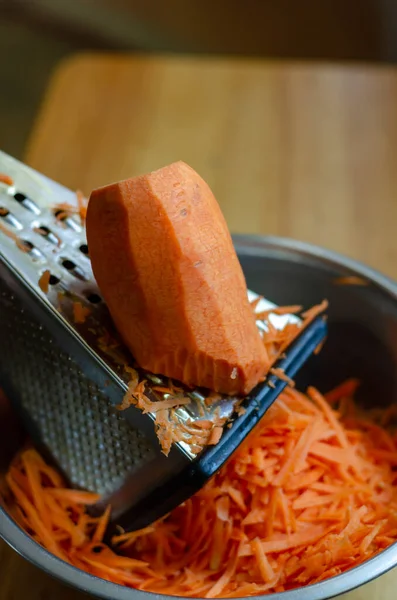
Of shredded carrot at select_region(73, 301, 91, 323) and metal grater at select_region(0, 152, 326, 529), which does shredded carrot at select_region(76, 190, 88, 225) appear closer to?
metal grater at select_region(0, 152, 326, 529)

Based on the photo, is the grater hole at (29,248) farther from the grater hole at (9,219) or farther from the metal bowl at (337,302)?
the metal bowl at (337,302)

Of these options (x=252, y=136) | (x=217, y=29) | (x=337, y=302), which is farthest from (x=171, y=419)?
(x=217, y=29)

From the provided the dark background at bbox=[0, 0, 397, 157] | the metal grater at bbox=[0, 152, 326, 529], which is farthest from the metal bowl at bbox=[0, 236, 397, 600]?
the dark background at bbox=[0, 0, 397, 157]

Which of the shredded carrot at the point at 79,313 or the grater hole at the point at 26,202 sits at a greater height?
the grater hole at the point at 26,202

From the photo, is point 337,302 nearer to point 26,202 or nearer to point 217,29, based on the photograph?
point 26,202

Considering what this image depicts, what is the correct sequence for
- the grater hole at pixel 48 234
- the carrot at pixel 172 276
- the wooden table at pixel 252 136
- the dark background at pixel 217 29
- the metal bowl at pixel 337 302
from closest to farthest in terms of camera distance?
the carrot at pixel 172 276 → the grater hole at pixel 48 234 → the metal bowl at pixel 337 302 → the wooden table at pixel 252 136 → the dark background at pixel 217 29

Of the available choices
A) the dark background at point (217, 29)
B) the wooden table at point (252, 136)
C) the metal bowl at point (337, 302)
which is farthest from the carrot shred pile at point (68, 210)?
the dark background at point (217, 29)

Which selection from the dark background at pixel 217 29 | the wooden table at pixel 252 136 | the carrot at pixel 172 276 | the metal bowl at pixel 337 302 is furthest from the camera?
the dark background at pixel 217 29
